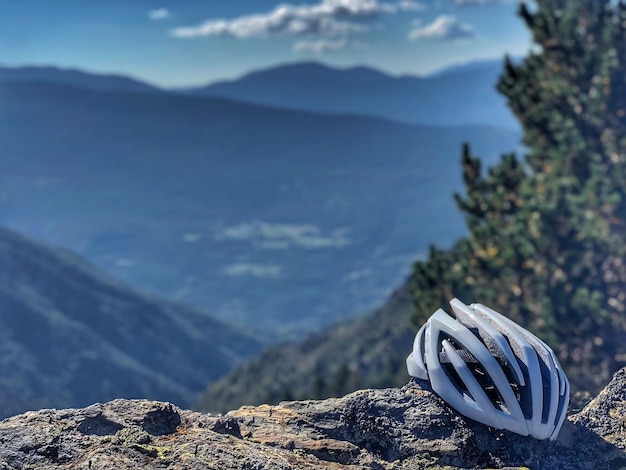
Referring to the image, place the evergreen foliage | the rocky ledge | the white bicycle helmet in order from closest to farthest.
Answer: the rocky ledge < the white bicycle helmet < the evergreen foliage

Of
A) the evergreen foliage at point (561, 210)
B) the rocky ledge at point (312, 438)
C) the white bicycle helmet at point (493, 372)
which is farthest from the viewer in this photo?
the evergreen foliage at point (561, 210)

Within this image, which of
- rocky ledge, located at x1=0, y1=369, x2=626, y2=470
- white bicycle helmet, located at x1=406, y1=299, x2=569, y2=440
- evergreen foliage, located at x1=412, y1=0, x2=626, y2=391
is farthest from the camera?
evergreen foliage, located at x1=412, y1=0, x2=626, y2=391

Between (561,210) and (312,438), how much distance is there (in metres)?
24.5

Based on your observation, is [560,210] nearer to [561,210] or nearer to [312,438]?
[561,210]

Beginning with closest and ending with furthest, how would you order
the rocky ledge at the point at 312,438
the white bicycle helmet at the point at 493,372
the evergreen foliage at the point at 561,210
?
the rocky ledge at the point at 312,438 → the white bicycle helmet at the point at 493,372 → the evergreen foliage at the point at 561,210

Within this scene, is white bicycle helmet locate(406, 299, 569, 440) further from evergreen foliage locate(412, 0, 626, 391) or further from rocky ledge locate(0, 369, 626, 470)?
evergreen foliage locate(412, 0, 626, 391)

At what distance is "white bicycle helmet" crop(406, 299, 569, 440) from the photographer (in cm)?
671

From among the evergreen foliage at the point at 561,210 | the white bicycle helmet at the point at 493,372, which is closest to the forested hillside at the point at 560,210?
the evergreen foliage at the point at 561,210

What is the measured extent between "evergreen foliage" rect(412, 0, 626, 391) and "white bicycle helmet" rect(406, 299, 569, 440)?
2112 cm

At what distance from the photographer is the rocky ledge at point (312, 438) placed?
6.05 metres

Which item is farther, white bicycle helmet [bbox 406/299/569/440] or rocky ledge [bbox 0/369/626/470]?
white bicycle helmet [bbox 406/299/569/440]

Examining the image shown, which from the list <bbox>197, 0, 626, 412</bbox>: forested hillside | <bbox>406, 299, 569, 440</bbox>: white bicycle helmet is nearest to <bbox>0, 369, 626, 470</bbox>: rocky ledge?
<bbox>406, 299, 569, 440</bbox>: white bicycle helmet

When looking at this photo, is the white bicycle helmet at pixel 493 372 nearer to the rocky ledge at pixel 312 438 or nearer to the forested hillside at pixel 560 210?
the rocky ledge at pixel 312 438

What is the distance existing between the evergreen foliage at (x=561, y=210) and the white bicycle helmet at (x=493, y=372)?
21123mm
